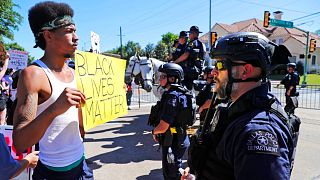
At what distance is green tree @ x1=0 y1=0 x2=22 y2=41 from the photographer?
3073cm

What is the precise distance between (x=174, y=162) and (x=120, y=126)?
528 centimetres

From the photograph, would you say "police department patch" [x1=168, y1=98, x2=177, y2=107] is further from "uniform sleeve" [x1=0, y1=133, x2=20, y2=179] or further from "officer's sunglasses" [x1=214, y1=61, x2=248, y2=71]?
"uniform sleeve" [x1=0, y1=133, x2=20, y2=179]

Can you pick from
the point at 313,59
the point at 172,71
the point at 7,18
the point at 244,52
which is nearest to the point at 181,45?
the point at 172,71

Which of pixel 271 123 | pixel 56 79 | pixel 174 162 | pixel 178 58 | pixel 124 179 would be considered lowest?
pixel 124 179

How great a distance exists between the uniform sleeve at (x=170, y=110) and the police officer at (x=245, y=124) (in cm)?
185

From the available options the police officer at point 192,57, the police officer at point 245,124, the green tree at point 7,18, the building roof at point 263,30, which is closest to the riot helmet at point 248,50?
the police officer at point 245,124

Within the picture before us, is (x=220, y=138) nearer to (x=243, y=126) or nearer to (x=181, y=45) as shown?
(x=243, y=126)

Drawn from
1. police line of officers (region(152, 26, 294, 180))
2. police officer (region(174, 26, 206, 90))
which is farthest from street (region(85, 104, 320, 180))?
police line of officers (region(152, 26, 294, 180))

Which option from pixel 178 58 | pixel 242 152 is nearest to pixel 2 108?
pixel 178 58

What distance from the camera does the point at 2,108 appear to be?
6016 mm

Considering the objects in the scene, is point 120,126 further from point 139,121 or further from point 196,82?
point 196,82

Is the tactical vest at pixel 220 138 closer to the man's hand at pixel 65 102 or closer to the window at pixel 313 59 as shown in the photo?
the man's hand at pixel 65 102

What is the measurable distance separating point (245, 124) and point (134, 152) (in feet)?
16.3

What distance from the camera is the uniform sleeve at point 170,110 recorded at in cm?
356
